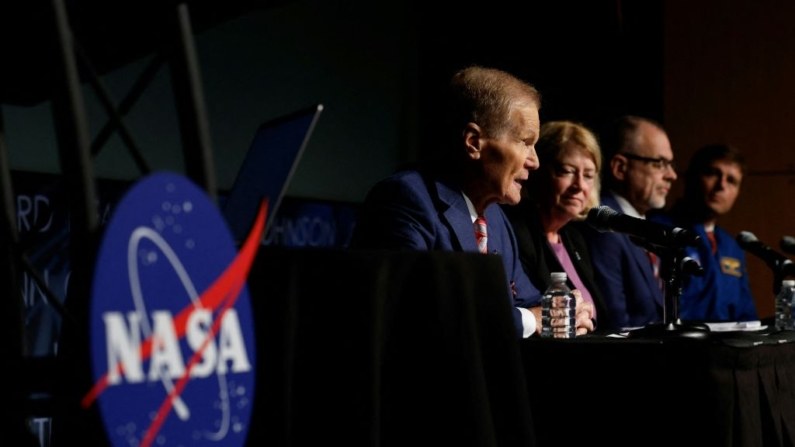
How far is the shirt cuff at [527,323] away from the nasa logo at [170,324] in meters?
1.38

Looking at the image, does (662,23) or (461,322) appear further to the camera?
(662,23)

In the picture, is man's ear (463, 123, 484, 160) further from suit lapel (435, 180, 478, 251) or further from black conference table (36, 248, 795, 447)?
black conference table (36, 248, 795, 447)

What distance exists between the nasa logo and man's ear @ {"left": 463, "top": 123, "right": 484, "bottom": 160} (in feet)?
4.82

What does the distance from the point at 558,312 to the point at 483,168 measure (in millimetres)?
444

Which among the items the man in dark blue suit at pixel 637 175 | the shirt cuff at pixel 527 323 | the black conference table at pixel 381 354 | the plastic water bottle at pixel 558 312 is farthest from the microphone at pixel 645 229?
the man in dark blue suit at pixel 637 175

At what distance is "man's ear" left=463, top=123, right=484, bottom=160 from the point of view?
8.94ft

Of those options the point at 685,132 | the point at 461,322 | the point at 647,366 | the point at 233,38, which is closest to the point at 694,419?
the point at 647,366

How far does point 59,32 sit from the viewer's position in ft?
3.89

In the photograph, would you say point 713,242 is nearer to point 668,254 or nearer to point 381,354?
point 668,254

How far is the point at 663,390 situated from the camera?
7.57 ft

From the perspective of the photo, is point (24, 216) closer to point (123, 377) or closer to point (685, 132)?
point (123, 377)

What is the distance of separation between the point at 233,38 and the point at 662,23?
2.61 meters

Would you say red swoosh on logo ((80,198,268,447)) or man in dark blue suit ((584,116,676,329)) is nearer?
red swoosh on logo ((80,198,268,447))

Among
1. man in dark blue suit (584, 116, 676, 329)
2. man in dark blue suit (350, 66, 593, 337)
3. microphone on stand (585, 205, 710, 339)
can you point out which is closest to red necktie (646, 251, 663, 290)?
man in dark blue suit (584, 116, 676, 329)
